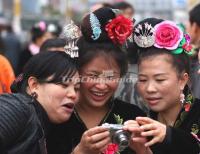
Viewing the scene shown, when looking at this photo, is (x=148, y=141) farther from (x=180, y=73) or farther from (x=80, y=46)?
(x=80, y=46)

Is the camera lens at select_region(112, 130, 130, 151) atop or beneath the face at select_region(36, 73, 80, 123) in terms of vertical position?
beneath

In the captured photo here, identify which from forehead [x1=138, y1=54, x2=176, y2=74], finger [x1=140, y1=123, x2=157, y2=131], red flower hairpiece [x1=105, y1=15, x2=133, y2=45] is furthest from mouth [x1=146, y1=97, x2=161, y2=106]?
finger [x1=140, y1=123, x2=157, y2=131]

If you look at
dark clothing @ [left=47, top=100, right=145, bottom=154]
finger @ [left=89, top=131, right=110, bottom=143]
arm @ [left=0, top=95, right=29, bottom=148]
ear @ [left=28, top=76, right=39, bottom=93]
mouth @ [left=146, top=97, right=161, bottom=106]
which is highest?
ear @ [left=28, top=76, right=39, bottom=93]

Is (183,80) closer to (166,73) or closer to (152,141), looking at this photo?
(166,73)

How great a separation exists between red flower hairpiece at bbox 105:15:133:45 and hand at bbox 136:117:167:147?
2.18ft

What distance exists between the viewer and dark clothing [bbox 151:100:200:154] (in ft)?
8.06

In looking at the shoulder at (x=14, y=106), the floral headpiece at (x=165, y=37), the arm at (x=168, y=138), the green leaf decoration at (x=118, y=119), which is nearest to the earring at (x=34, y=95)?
the shoulder at (x=14, y=106)

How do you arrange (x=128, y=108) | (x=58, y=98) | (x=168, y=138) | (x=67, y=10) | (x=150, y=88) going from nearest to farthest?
1. (x=168, y=138)
2. (x=58, y=98)
3. (x=150, y=88)
4. (x=128, y=108)
5. (x=67, y=10)

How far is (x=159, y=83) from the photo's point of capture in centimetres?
277

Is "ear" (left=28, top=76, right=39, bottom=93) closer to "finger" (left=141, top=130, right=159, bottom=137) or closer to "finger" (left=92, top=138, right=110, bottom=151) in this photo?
"finger" (left=92, top=138, right=110, bottom=151)

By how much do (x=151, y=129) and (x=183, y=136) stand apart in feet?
0.87

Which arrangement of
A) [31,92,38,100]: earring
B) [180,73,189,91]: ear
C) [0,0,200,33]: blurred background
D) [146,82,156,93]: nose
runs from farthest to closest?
[0,0,200,33]: blurred background, [180,73,189,91]: ear, [146,82,156,93]: nose, [31,92,38,100]: earring

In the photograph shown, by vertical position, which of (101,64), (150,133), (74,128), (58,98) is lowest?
(74,128)

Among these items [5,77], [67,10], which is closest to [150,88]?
[5,77]
